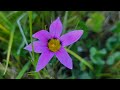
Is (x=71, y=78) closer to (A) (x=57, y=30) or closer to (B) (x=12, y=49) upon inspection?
(B) (x=12, y=49)

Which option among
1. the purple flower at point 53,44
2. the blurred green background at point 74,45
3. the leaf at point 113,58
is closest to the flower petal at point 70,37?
the purple flower at point 53,44

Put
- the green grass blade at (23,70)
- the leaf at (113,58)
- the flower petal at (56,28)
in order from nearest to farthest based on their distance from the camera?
the flower petal at (56,28), the green grass blade at (23,70), the leaf at (113,58)

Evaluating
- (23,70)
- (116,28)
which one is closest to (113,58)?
(116,28)

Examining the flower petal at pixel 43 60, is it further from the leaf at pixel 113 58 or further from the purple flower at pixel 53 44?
the leaf at pixel 113 58

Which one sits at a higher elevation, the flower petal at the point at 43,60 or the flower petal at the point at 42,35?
the flower petal at the point at 42,35

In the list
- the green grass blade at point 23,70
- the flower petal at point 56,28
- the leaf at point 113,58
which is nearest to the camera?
the flower petal at point 56,28
